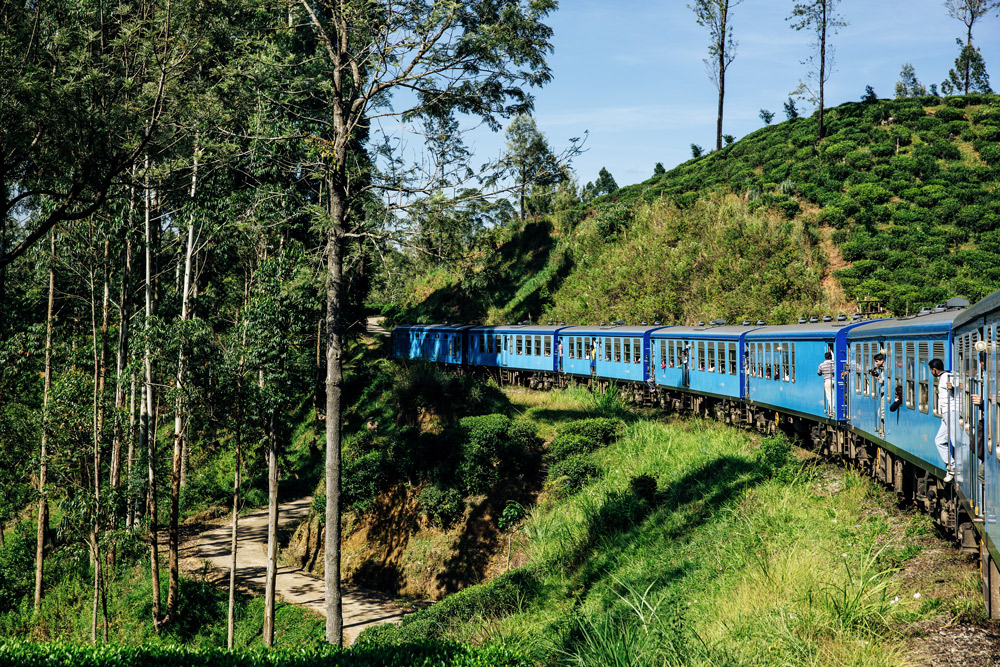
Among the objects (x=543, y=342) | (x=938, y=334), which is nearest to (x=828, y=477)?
(x=938, y=334)

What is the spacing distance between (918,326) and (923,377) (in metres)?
0.77

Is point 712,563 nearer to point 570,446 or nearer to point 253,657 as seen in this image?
point 253,657

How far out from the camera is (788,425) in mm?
20531

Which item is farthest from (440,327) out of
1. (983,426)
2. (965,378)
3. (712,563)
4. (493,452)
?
(983,426)

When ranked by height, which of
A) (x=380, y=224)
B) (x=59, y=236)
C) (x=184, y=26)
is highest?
(x=184, y=26)

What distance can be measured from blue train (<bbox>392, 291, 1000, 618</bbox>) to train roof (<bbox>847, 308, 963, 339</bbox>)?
0.04 meters

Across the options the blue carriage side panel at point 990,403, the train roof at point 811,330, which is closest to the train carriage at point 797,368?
the train roof at point 811,330

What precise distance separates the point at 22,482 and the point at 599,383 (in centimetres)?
2352

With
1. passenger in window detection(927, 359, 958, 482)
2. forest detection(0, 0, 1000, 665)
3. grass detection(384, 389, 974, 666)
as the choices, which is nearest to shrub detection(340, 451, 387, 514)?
forest detection(0, 0, 1000, 665)

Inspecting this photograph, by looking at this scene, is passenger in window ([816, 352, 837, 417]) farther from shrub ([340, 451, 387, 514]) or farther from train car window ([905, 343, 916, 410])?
shrub ([340, 451, 387, 514])

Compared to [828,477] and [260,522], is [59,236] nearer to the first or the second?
[260,522]

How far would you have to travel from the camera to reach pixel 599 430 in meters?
23.4

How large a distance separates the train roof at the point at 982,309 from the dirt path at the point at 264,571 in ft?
53.0

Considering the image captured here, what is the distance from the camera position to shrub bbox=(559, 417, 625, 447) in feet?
76.1
